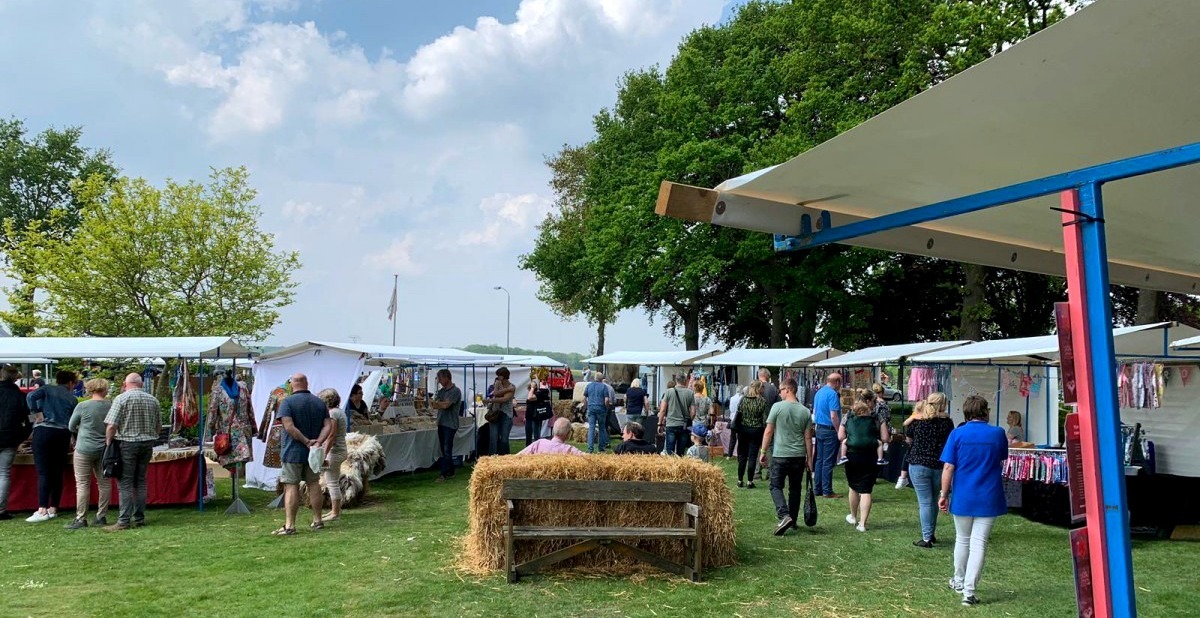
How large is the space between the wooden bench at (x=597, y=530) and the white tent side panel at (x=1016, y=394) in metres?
8.01

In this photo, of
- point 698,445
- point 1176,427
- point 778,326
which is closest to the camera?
point 1176,427

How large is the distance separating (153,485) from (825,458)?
7.98 meters

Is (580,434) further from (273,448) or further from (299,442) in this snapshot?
(299,442)

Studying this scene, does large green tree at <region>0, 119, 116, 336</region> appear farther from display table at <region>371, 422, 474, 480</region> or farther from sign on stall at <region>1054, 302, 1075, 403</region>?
sign on stall at <region>1054, 302, 1075, 403</region>

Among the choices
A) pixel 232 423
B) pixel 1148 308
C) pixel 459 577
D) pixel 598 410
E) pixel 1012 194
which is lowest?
pixel 459 577

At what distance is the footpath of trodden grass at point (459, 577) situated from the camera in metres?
5.71

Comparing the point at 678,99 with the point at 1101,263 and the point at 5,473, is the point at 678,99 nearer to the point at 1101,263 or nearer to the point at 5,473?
the point at 5,473

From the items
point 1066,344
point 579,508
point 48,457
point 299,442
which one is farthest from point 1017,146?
point 48,457

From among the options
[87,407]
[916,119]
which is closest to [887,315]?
[87,407]

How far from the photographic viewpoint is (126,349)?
10266 mm

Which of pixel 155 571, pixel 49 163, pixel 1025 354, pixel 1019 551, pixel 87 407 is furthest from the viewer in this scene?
pixel 49 163

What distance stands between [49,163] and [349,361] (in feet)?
119

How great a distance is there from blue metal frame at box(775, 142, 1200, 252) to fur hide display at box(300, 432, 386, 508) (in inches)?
288

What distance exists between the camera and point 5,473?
922 cm
